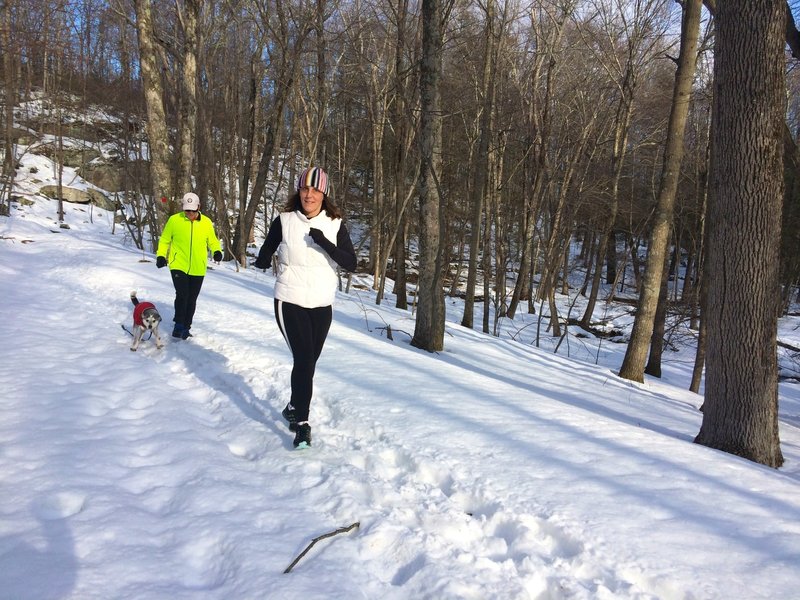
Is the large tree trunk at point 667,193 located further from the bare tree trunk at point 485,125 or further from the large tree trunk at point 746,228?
the large tree trunk at point 746,228

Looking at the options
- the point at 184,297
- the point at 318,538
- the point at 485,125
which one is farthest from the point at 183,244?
the point at 485,125

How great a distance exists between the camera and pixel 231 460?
3.43 metres

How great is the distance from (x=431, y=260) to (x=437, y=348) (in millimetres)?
1452

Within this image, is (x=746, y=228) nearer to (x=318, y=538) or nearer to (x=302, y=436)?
(x=302, y=436)

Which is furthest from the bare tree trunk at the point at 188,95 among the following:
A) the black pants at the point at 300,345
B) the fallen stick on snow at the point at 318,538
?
the fallen stick on snow at the point at 318,538

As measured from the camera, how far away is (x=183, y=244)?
21.6ft

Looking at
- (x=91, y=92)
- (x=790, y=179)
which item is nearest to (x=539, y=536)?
(x=790, y=179)

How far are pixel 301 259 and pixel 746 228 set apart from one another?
3.86 m

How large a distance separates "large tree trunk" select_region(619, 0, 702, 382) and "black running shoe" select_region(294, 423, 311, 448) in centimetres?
805

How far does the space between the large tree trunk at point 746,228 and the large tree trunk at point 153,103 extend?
11.3 metres

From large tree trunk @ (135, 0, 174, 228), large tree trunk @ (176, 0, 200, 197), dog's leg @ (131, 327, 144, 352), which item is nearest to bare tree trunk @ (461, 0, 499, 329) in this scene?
large tree trunk @ (176, 0, 200, 197)

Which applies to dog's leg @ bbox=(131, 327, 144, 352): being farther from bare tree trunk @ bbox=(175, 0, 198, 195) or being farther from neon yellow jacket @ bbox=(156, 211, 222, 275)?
bare tree trunk @ bbox=(175, 0, 198, 195)

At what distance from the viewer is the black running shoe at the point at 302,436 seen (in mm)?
3619

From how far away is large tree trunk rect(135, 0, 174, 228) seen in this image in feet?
36.5
